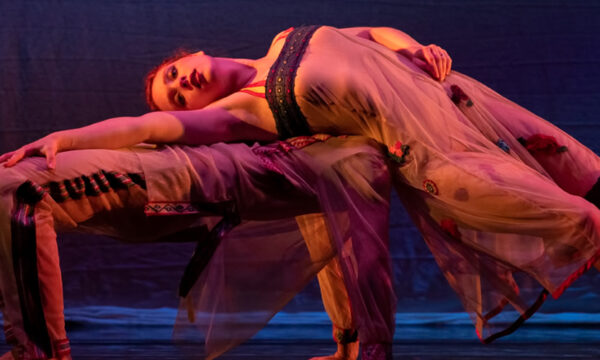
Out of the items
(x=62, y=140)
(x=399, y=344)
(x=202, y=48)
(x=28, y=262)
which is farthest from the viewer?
(x=202, y=48)

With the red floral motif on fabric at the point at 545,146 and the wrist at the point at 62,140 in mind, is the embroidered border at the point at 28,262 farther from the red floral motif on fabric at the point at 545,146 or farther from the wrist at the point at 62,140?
the red floral motif on fabric at the point at 545,146

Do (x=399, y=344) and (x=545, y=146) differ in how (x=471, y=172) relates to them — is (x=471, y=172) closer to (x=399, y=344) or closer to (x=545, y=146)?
(x=545, y=146)

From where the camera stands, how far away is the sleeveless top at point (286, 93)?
1.34 m

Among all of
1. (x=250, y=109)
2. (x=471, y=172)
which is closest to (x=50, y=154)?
(x=250, y=109)

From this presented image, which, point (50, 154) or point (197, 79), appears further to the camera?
point (197, 79)

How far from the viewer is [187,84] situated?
58.3 inches

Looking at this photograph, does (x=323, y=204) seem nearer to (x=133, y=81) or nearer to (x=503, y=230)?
(x=503, y=230)

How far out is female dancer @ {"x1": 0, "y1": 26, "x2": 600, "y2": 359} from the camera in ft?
3.80

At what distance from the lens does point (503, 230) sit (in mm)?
1193

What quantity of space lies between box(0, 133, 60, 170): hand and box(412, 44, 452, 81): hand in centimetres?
78

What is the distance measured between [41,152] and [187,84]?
438 mm

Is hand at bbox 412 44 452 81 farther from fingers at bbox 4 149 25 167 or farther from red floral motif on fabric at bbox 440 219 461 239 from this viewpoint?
fingers at bbox 4 149 25 167

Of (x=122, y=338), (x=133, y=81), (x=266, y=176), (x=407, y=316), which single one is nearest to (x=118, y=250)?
(x=122, y=338)

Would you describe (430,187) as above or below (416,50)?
below
